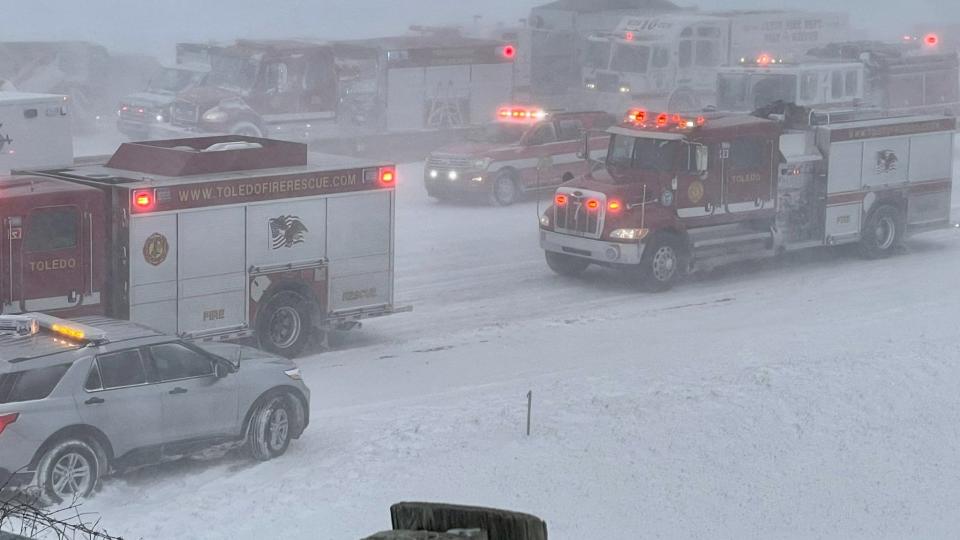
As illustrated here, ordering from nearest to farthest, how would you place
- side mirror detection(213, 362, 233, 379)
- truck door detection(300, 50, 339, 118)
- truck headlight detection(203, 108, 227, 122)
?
side mirror detection(213, 362, 233, 379), truck headlight detection(203, 108, 227, 122), truck door detection(300, 50, 339, 118)

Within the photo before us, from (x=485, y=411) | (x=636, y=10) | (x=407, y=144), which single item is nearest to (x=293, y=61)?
(x=407, y=144)

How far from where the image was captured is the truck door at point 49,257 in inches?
574

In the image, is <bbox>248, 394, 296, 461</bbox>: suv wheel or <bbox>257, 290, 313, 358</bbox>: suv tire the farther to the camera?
<bbox>257, 290, 313, 358</bbox>: suv tire

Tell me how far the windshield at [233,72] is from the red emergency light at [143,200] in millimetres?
18709

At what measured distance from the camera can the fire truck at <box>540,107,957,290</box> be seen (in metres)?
20.8

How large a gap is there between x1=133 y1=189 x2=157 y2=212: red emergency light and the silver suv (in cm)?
214

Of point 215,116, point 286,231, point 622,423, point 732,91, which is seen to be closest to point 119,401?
point 622,423

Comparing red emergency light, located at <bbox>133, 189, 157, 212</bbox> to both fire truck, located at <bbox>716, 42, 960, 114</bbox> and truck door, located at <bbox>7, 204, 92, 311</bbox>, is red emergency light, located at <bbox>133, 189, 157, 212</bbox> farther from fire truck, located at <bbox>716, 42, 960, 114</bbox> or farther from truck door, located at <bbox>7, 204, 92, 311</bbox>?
fire truck, located at <bbox>716, 42, 960, 114</bbox>

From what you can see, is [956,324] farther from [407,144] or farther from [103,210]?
[407,144]

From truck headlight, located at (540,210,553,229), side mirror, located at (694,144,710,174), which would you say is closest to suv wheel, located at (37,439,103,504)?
truck headlight, located at (540,210,553,229)

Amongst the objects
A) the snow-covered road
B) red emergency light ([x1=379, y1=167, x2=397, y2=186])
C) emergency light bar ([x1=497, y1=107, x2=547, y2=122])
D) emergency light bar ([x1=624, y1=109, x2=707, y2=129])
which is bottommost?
the snow-covered road

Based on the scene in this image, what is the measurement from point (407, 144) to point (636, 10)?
1208 cm

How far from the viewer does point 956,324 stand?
1808 cm

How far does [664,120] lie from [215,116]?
14.0 meters
